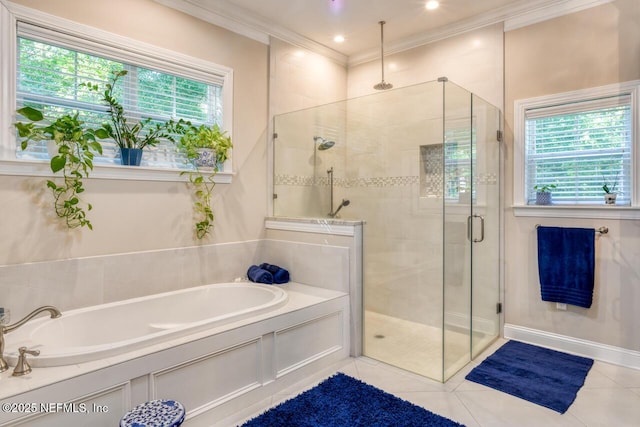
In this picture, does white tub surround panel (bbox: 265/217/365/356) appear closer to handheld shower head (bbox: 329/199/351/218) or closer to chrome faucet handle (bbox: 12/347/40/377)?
handheld shower head (bbox: 329/199/351/218)

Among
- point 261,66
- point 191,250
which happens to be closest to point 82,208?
point 191,250

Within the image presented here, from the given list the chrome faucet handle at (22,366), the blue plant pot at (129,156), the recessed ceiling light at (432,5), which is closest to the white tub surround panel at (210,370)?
the chrome faucet handle at (22,366)

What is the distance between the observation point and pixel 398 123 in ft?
10.6

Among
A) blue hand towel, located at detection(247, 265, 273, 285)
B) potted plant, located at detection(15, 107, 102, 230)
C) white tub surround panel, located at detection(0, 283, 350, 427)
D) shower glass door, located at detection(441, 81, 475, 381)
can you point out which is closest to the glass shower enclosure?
shower glass door, located at detection(441, 81, 475, 381)

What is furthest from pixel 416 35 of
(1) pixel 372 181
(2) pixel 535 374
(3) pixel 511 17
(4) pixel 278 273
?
(2) pixel 535 374

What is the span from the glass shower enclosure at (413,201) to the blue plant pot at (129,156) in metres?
1.31

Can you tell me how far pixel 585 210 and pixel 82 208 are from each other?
143 inches

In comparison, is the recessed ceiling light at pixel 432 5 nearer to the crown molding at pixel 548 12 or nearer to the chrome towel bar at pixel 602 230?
the crown molding at pixel 548 12

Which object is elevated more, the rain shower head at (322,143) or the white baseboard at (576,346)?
the rain shower head at (322,143)

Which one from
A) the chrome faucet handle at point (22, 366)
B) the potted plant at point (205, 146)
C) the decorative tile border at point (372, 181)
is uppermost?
the potted plant at point (205, 146)

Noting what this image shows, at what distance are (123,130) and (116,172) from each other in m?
0.31

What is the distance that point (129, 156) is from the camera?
265 centimetres

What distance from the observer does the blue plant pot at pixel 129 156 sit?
2.64 metres

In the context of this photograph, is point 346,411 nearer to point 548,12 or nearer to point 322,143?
point 322,143
